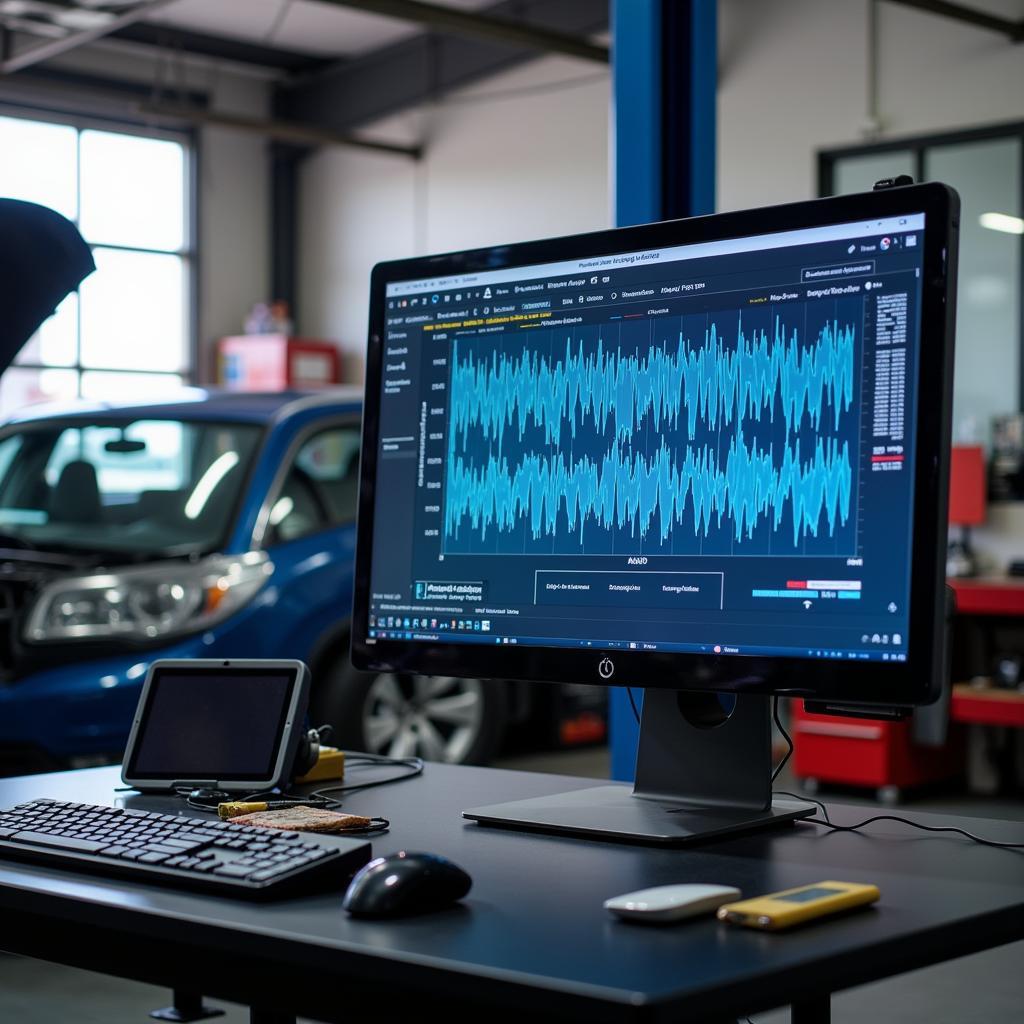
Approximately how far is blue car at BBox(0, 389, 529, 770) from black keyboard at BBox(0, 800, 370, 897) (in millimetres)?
2290

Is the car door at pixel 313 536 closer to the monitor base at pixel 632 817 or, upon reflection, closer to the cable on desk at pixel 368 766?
the cable on desk at pixel 368 766

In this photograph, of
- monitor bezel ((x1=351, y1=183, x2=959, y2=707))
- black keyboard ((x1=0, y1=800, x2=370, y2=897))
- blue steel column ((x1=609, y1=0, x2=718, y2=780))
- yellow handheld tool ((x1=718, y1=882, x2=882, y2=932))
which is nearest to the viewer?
yellow handheld tool ((x1=718, y1=882, x2=882, y2=932))

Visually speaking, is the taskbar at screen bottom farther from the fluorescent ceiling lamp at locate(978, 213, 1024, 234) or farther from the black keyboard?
the fluorescent ceiling lamp at locate(978, 213, 1024, 234)

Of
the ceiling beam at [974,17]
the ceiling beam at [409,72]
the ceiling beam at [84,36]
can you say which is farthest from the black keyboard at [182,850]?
the ceiling beam at [409,72]

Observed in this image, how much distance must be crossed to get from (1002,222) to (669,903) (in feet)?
21.8

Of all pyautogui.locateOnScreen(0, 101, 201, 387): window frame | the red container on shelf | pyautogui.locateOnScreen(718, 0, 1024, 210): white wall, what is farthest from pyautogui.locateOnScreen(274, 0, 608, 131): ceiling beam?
the red container on shelf

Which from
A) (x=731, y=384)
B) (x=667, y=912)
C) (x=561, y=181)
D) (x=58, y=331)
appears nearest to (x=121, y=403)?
(x=731, y=384)

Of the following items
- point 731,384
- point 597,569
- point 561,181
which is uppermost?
point 561,181

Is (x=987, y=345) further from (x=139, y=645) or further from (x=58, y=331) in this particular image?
(x=58, y=331)

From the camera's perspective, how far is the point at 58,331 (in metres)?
10.7

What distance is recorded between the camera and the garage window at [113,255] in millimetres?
10656

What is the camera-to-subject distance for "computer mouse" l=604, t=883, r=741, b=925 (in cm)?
109

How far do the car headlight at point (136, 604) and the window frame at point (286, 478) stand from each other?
0.23 meters

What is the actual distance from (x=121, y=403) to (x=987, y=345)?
4.32m
